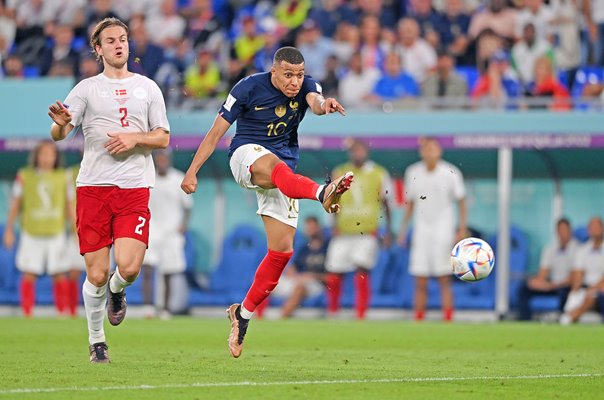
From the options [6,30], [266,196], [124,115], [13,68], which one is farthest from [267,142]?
[6,30]

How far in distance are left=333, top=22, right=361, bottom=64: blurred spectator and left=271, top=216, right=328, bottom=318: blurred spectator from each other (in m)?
3.16

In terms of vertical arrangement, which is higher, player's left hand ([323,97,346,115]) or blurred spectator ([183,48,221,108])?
blurred spectator ([183,48,221,108])

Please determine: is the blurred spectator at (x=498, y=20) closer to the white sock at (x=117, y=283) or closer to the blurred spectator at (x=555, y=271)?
the blurred spectator at (x=555, y=271)

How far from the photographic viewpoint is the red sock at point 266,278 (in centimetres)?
1017

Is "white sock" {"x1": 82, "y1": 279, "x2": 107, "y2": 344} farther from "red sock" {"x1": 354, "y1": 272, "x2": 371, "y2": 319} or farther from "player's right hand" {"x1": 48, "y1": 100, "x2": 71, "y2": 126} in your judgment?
"red sock" {"x1": 354, "y1": 272, "x2": 371, "y2": 319}

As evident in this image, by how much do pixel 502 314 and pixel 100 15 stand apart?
9005mm

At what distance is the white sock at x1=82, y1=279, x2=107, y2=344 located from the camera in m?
9.51

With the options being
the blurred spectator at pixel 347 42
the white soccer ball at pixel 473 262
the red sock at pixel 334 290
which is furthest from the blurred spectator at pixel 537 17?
the white soccer ball at pixel 473 262

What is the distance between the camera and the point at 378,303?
19141 millimetres

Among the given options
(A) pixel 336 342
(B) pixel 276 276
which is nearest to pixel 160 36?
(A) pixel 336 342

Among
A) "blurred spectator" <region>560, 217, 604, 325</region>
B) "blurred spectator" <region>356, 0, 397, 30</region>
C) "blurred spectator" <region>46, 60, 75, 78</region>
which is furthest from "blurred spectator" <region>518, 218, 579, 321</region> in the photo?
"blurred spectator" <region>46, 60, 75, 78</region>

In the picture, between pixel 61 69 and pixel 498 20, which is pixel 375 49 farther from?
pixel 61 69

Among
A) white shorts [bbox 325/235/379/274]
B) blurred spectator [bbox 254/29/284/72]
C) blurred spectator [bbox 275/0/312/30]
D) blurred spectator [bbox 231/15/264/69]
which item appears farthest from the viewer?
blurred spectator [bbox 275/0/312/30]

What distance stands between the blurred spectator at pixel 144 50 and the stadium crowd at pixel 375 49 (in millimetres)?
23
